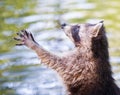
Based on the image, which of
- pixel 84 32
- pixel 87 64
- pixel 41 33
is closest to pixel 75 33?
pixel 84 32

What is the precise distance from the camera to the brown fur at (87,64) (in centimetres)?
823

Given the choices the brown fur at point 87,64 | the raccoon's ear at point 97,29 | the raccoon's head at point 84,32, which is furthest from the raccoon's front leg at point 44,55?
the raccoon's ear at point 97,29

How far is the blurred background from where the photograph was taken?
10844 mm

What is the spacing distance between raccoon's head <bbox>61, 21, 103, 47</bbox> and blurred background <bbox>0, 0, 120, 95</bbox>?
69 centimetres

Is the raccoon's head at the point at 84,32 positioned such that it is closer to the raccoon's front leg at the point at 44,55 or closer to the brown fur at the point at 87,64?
the brown fur at the point at 87,64

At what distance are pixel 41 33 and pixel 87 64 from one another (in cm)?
582

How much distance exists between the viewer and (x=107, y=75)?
8344 mm

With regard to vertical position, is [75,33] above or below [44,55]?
above

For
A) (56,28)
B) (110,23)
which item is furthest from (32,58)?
(110,23)

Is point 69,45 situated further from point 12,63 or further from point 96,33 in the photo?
point 96,33

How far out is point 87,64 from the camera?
832cm

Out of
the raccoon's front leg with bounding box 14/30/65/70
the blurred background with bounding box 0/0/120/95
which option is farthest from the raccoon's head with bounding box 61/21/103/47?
the blurred background with bounding box 0/0/120/95

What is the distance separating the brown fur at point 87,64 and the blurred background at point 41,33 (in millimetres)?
421

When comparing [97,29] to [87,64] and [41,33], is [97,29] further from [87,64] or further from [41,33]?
[41,33]
